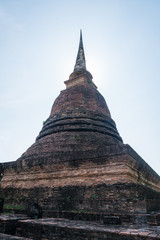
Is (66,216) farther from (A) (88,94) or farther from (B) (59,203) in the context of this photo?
(A) (88,94)

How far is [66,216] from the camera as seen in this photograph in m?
5.16

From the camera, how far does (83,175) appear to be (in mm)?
5770

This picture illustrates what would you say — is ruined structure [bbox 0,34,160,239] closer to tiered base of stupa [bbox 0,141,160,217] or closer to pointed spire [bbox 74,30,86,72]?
tiered base of stupa [bbox 0,141,160,217]

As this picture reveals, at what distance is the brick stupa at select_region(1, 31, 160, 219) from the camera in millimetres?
4977

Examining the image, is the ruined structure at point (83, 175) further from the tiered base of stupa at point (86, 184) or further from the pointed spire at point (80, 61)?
the pointed spire at point (80, 61)

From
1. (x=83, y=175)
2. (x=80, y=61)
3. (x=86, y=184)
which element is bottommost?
(x=86, y=184)

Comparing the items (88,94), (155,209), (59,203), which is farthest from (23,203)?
(88,94)

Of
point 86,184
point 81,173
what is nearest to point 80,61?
point 81,173

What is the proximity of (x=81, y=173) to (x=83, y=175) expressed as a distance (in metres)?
0.09

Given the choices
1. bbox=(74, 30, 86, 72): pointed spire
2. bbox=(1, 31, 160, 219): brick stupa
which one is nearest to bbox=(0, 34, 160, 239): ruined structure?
bbox=(1, 31, 160, 219): brick stupa

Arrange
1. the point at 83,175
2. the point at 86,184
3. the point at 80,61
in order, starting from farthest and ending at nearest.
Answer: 1. the point at 80,61
2. the point at 83,175
3. the point at 86,184

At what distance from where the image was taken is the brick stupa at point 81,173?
4.98 m

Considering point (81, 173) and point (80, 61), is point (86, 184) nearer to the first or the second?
point (81, 173)

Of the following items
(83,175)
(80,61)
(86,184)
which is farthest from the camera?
(80,61)
